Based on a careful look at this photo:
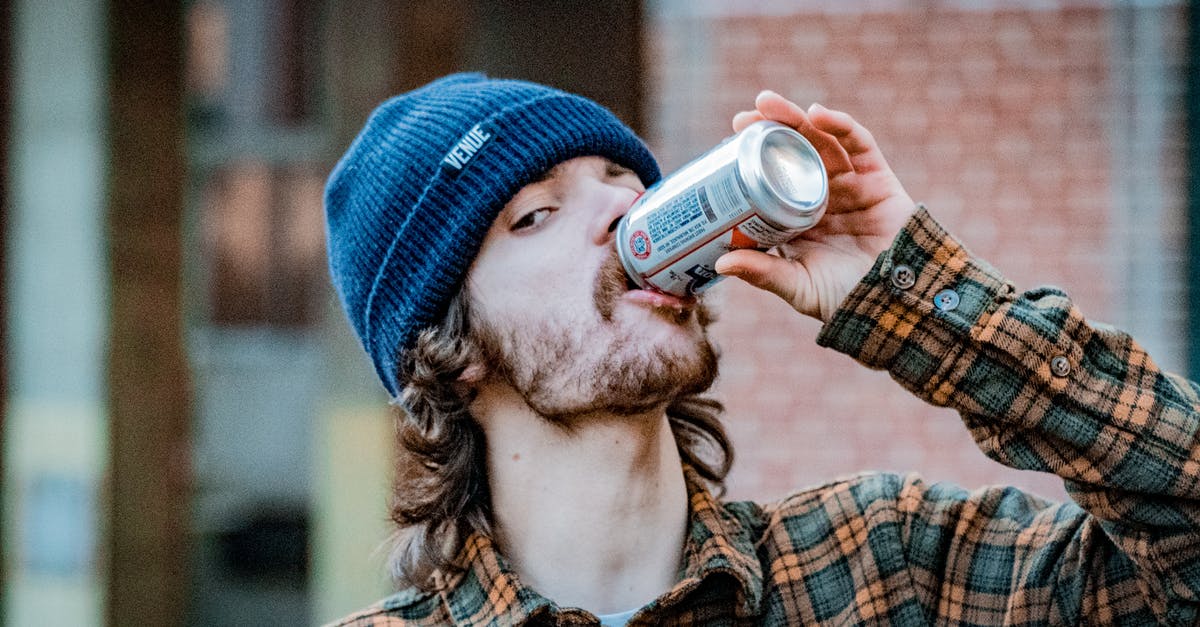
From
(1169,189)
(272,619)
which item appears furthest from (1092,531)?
(272,619)

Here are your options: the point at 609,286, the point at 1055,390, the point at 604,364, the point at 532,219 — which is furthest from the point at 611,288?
the point at 1055,390

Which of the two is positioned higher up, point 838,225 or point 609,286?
point 838,225

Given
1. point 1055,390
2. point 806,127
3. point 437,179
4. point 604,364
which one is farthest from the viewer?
point 437,179

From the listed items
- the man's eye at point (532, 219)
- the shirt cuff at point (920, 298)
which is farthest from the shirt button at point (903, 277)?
the man's eye at point (532, 219)

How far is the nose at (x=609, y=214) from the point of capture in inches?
69.7

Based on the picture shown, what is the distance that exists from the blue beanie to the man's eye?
0.15 ft

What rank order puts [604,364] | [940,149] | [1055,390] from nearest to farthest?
[1055,390], [604,364], [940,149]

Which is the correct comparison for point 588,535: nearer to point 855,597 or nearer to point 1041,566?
point 855,597

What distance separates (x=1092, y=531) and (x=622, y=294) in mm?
735

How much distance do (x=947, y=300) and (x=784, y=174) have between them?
272 mm

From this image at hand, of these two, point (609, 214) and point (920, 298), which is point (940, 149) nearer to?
point (609, 214)

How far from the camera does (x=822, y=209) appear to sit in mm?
1507

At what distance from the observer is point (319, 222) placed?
4.09 metres

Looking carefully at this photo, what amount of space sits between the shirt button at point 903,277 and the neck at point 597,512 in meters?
0.43
